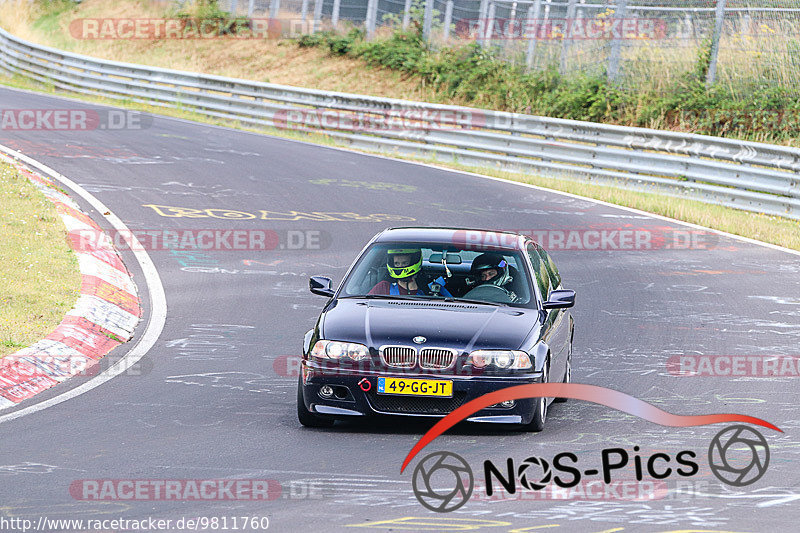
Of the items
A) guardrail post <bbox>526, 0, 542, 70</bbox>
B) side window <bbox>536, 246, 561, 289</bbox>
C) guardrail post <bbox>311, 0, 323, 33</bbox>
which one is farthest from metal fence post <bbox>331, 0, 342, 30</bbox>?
side window <bbox>536, 246, 561, 289</bbox>

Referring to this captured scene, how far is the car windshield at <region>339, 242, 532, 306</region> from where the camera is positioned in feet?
29.8

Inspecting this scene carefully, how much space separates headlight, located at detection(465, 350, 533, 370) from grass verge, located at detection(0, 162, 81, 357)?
4.10m

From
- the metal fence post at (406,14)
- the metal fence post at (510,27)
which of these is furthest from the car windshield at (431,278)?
the metal fence post at (406,14)

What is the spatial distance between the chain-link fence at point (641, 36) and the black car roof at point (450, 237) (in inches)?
703

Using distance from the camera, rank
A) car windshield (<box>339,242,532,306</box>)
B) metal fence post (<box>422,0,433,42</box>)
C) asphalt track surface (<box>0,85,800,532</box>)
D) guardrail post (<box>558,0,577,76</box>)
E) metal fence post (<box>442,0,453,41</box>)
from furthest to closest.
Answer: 1. metal fence post (<box>422,0,433,42</box>)
2. metal fence post (<box>442,0,453,41</box>)
3. guardrail post (<box>558,0,577,76</box>)
4. car windshield (<box>339,242,532,306</box>)
5. asphalt track surface (<box>0,85,800,532</box>)

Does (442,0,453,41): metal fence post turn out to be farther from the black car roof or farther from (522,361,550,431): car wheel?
(522,361,550,431): car wheel

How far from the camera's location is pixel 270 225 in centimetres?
1744

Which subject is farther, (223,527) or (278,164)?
(278,164)

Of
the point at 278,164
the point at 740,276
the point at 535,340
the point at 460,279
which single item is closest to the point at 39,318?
the point at 460,279

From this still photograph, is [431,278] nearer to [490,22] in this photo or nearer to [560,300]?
[560,300]

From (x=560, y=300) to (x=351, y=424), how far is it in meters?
1.90

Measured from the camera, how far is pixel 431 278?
9.44 meters

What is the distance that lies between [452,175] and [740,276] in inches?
347

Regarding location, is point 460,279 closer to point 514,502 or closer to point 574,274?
point 514,502
